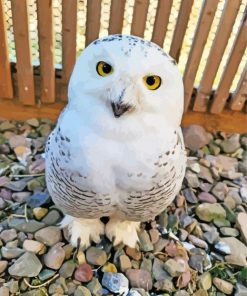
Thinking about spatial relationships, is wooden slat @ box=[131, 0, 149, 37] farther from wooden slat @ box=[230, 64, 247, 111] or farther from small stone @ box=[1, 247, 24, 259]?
small stone @ box=[1, 247, 24, 259]

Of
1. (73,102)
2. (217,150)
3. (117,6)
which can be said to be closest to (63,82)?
(117,6)

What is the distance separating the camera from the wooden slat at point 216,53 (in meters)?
1.81

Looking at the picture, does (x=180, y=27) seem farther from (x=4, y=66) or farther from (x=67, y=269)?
(x=67, y=269)

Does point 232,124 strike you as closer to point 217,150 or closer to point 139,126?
point 217,150

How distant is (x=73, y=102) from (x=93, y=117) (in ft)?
0.22

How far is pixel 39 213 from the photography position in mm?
1744

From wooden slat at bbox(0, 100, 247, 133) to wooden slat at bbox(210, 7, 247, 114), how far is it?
63 mm

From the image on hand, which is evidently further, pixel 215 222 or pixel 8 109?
pixel 8 109

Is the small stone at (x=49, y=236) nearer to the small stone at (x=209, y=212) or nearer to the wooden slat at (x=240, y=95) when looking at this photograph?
the small stone at (x=209, y=212)

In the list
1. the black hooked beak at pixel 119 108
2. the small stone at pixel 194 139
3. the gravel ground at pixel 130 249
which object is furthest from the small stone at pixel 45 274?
the small stone at pixel 194 139

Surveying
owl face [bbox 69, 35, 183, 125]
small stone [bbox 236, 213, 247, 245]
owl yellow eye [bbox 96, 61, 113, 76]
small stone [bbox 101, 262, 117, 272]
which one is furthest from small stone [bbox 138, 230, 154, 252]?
owl yellow eye [bbox 96, 61, 113, 76]

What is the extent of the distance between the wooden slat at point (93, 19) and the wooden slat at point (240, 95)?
56cm

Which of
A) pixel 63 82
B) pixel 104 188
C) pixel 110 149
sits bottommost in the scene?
pixel 63 82

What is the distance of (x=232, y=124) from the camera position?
2176 millimetres
